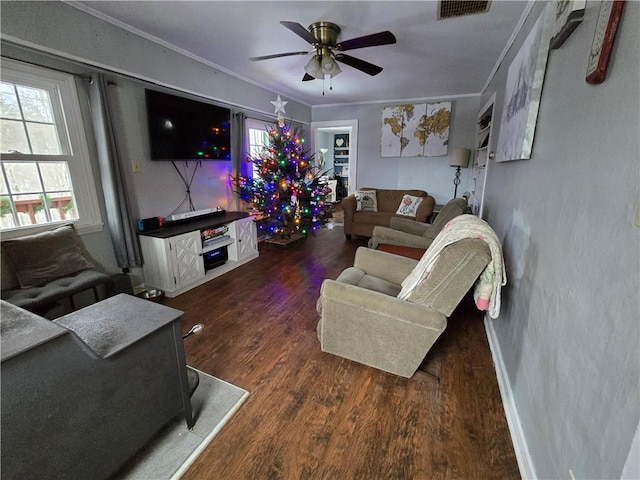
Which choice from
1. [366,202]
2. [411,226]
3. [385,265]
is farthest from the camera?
[366,202]

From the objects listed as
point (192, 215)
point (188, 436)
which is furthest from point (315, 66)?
point (188, 436)

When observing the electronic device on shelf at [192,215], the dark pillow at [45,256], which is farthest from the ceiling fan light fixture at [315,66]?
the dark pillow at [45,256]

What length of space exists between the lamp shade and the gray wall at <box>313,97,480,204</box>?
1.14ft

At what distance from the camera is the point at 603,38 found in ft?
2.96

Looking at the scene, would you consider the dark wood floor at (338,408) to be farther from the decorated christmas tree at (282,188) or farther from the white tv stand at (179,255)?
the decorated christmas tree at (282,188)

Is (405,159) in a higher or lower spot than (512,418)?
higher

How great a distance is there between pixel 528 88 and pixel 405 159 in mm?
3777

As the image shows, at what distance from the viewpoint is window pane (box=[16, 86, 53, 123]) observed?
6.84 ft

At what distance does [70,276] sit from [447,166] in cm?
537

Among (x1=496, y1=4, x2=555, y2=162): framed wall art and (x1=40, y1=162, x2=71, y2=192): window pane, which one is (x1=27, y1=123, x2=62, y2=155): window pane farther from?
(x1=496, y1=4, x2=555, y2=162): framed wall art

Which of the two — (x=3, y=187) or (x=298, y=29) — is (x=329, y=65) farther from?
(x=3, y=187)

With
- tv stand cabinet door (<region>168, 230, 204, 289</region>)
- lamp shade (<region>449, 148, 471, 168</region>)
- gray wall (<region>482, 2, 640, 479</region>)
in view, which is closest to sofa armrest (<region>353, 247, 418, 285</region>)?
gray wall (<region>482, 2, 640, 479</region>)

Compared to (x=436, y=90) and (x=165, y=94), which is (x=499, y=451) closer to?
(x=165, y=94)

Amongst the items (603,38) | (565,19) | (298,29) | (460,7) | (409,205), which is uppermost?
(460,7)
